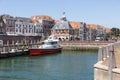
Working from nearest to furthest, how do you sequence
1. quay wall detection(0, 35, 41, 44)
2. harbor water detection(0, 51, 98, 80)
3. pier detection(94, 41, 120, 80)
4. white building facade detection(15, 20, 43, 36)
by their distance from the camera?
Result: 1. pier detection(94, 41, 120, 80)
2. harbor water detection(0, 51, 98, 80)
3. quay wall detection(0, 35, 41, 44)
4. white building facade detection(15, 20, 43, 36)

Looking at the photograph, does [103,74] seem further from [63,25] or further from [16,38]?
[63,25]

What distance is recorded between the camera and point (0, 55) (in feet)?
243

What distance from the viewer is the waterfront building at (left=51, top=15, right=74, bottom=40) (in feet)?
579

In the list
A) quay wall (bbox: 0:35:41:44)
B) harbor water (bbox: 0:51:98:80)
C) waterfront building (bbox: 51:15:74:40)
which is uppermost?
waterfront building (bbox: 51:15:74:40)

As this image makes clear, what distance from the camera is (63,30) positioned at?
176750mm

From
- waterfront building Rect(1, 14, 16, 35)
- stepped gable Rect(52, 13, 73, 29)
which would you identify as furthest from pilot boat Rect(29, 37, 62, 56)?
stepped gable Rect(52, 13, 73, 29)

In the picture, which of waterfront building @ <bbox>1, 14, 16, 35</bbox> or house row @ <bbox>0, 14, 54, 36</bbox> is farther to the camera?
house row @ <bbox>0, 14, 54, 36</bbox>

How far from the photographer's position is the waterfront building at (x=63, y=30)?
17650cm

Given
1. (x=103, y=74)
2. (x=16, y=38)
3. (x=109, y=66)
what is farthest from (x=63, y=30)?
(x=109, y=66)

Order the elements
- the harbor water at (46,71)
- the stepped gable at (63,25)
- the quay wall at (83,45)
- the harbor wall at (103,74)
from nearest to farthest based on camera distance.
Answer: the harbor wall at (103,74), the harbor water at (46,71), the quay wall at (83,45), the stepped gable at (63,25)

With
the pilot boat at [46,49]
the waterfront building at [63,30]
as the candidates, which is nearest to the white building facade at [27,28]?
the waterfront building at [63,30]

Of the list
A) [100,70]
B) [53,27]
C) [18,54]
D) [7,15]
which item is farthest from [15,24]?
[100,70]

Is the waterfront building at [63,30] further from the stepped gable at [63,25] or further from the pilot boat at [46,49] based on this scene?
the pilot boat at [46,49]

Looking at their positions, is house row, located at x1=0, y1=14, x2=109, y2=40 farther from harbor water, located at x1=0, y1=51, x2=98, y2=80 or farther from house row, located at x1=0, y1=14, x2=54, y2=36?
harbor water, located at x1=0, y1=51, x2=98, y2=80
